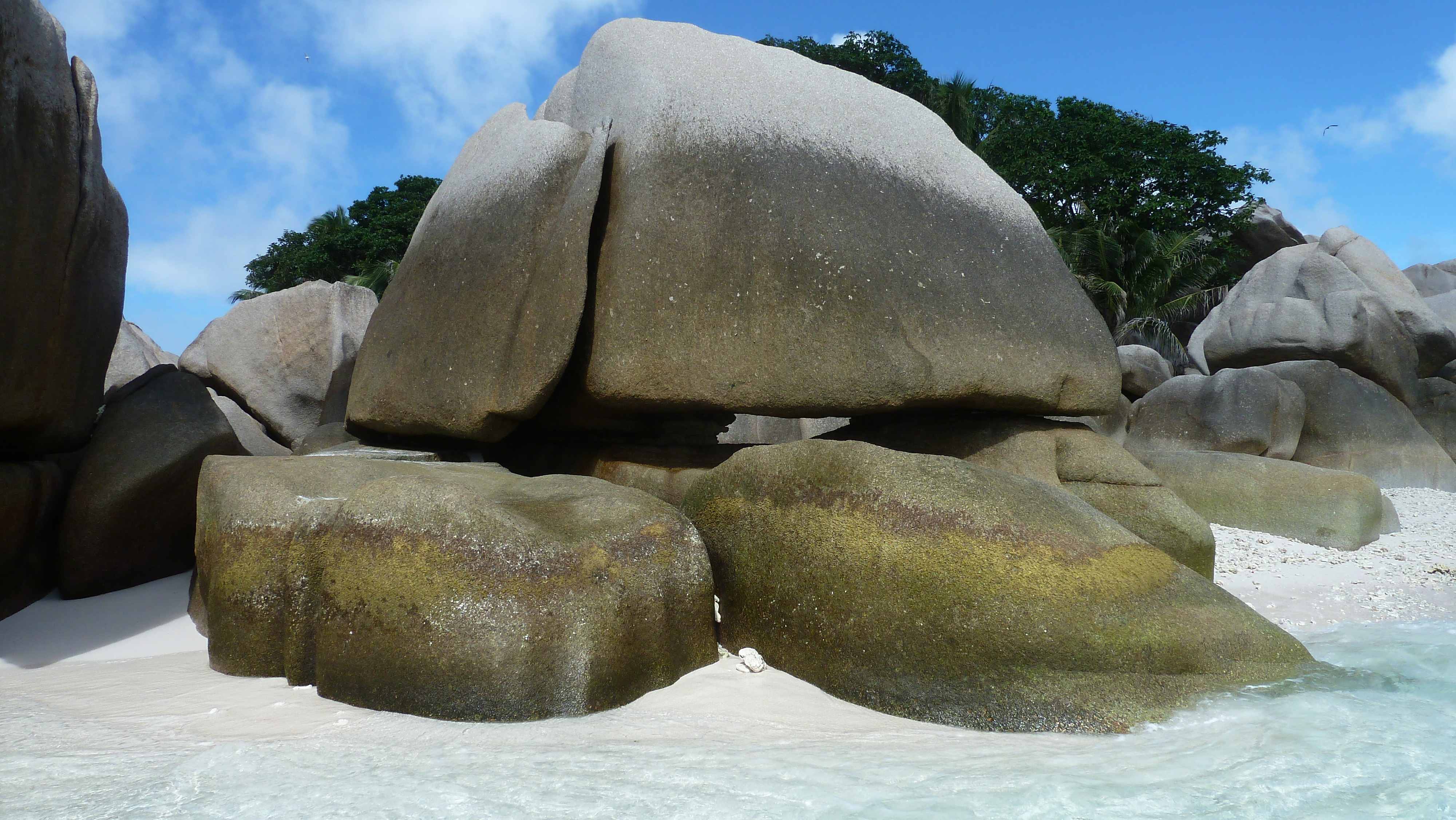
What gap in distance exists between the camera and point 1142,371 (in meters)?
13.4

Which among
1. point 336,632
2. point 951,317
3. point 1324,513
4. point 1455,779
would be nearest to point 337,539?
point 336,632

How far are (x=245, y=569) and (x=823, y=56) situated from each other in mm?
23776

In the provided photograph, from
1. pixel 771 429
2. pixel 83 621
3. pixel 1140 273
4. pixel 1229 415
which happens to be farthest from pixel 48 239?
pixel 1140 273

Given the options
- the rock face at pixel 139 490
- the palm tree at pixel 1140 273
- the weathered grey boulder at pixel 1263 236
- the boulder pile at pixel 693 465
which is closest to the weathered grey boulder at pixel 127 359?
the rock face at pixel 139 490

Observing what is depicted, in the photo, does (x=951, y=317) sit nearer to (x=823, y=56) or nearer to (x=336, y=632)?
(x=336, y=632)

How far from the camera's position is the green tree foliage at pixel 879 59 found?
80.7 ft

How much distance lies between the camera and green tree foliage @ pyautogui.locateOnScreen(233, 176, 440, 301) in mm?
22453

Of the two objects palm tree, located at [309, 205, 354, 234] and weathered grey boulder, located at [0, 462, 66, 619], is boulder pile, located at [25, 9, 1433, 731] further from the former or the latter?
palm tree, located at [309, 205, 354, 234]

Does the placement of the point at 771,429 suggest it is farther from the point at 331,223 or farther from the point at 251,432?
the point at 331,223

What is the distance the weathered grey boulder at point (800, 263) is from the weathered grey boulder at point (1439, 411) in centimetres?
959

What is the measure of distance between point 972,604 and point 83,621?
3.89 m

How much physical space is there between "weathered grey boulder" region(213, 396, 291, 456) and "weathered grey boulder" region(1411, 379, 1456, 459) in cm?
1281

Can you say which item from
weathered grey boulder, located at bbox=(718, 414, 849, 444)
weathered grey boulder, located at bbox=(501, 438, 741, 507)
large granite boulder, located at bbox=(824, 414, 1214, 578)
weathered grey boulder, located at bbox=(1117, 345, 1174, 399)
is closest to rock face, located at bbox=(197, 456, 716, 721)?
weathered grey boulder, located at bbox=(501, 438, 741, 507)

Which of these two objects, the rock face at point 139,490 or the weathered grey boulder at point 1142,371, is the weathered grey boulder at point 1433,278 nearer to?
the weathered grey boulder at point 1142,371
